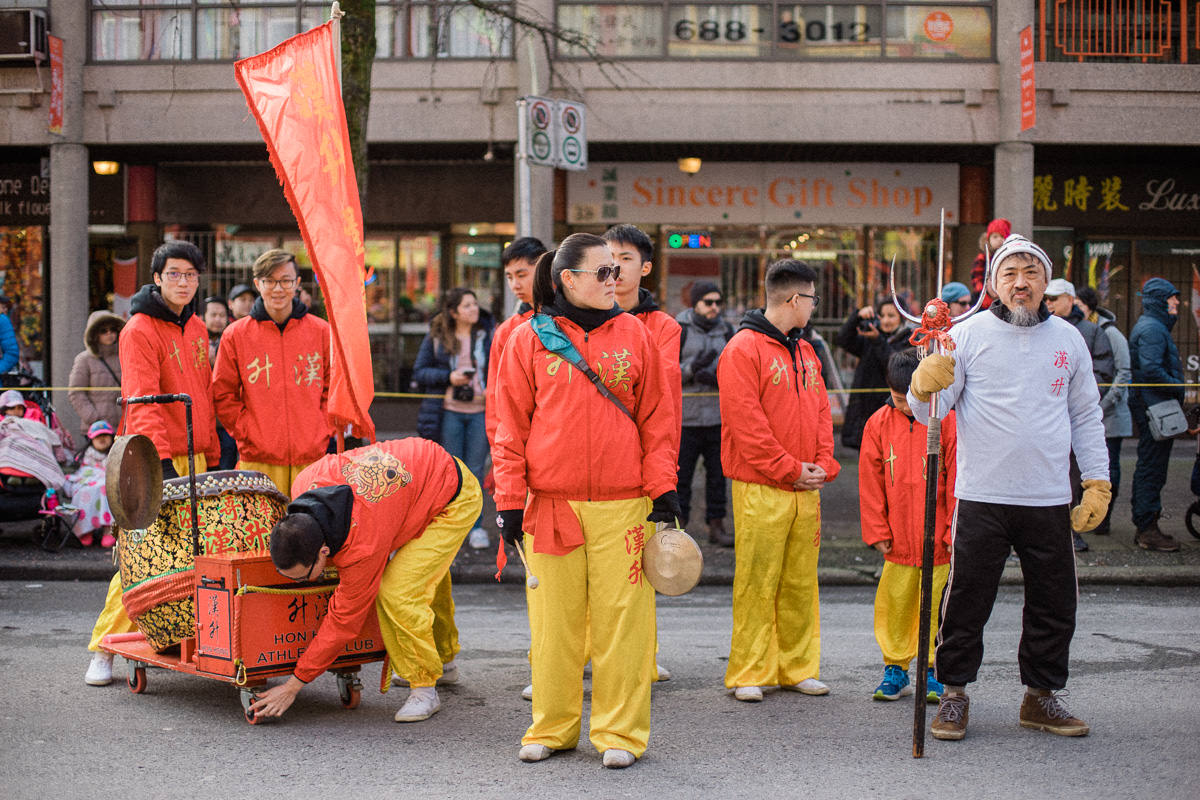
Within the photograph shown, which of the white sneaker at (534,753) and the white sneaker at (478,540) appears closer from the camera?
the white sneaker at (534,753)

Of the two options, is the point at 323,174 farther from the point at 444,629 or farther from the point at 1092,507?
the point at 1092,507

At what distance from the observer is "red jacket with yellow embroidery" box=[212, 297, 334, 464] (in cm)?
648

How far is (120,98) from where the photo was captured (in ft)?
50.7

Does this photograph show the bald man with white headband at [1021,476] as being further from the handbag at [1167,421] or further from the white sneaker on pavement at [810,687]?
the handbag at [1167,421]

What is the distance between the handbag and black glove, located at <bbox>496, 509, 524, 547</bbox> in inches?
254

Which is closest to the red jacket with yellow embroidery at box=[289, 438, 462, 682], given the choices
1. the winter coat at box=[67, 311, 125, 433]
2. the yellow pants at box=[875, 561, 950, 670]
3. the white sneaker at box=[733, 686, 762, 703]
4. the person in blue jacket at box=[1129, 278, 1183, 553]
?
the white sneaker at box=[733, 686, 762, 703]

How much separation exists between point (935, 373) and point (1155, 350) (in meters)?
5.74

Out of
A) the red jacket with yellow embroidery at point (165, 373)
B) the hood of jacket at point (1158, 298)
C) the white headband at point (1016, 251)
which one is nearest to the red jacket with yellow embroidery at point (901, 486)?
the white headband at point (1016, 251)

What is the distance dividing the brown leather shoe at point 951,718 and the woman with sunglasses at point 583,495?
3.99 ft

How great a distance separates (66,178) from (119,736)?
469 inches

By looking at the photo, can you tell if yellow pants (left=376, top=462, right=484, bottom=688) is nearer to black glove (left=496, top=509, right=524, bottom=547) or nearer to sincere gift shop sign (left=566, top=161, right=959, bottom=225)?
black glove (left=496, top=509, right=524, bottom=547)

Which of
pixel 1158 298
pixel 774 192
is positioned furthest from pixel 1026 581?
pixel 774 192

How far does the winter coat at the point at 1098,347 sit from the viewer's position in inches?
372

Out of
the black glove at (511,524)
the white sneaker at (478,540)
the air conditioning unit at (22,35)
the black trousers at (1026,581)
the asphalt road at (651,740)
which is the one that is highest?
the air conditioning unit at (22,35)
